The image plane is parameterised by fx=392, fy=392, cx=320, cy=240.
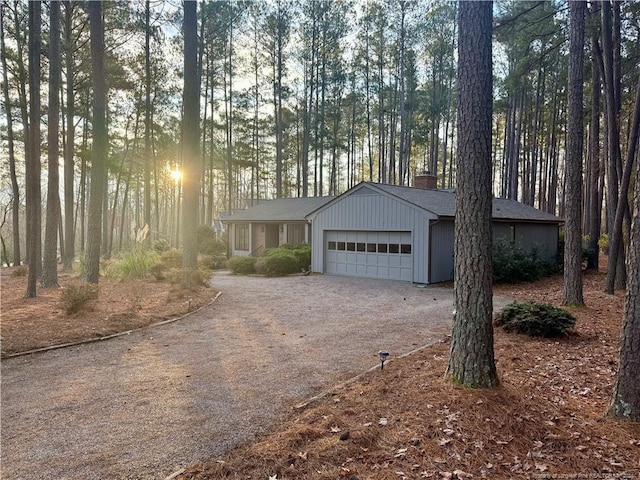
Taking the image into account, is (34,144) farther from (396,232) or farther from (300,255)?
(396,232)

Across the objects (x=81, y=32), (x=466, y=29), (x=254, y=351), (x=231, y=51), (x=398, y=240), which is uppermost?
(x=231, y=51)

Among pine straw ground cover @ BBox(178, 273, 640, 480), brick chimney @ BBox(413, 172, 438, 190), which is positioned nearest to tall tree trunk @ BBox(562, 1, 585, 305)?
pine straw ground cover @ BBox(178, 273, 640, 480)

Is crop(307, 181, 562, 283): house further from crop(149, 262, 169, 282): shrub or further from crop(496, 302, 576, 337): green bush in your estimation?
crop(496, 302, 576, 337): green bush

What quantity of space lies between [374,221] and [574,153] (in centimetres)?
722

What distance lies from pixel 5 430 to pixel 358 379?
331 centimetres

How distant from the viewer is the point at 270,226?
819 inches

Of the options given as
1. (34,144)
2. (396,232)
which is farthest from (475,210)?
(396,232)

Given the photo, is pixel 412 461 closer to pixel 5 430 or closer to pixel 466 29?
pixel 5 430

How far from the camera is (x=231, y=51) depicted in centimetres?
2336

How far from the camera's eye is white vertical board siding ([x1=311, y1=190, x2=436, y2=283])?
13227 mm

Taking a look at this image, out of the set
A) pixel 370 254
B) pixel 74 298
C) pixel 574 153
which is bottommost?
pixel 74 298

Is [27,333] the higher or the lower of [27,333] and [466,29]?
the lower

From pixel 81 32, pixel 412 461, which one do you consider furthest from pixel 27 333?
pixel 81 32

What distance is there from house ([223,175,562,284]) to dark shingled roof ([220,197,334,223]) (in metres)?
0.16
